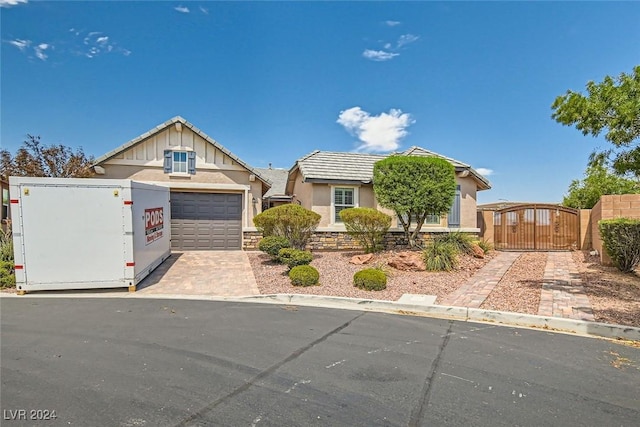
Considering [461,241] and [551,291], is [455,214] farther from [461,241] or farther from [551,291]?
[551,291]

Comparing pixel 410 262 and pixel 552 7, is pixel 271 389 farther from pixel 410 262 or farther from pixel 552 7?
pixel 552 7

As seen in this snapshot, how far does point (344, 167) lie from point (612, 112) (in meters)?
11.6

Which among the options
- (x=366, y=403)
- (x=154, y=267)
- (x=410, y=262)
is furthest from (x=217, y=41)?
(x=366, y=403)

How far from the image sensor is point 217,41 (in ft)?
45.0

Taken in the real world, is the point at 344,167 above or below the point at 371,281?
above

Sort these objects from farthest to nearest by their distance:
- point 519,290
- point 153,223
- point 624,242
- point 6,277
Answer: point 153,223
point 624,242
point 6,277
point 519,290

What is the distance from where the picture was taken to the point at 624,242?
9.76 meters

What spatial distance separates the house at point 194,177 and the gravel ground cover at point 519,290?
1004 cm

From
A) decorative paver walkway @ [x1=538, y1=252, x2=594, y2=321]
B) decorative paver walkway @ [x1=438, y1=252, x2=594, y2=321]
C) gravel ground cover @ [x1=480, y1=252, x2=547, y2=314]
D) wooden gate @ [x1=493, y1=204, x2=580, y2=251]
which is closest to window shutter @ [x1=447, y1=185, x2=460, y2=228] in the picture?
wooden gate @ [x1=493, y1=204, x2=580, y2=251]

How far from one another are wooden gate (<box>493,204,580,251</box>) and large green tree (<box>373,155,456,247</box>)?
553cm

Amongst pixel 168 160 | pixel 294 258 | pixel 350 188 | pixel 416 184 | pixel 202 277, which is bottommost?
pixel 202 277

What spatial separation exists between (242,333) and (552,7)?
1121 cm

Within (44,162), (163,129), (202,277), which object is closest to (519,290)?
(202,277)

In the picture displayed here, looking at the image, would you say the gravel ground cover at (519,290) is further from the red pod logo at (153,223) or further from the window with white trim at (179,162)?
the window with white trim at (179,162)
